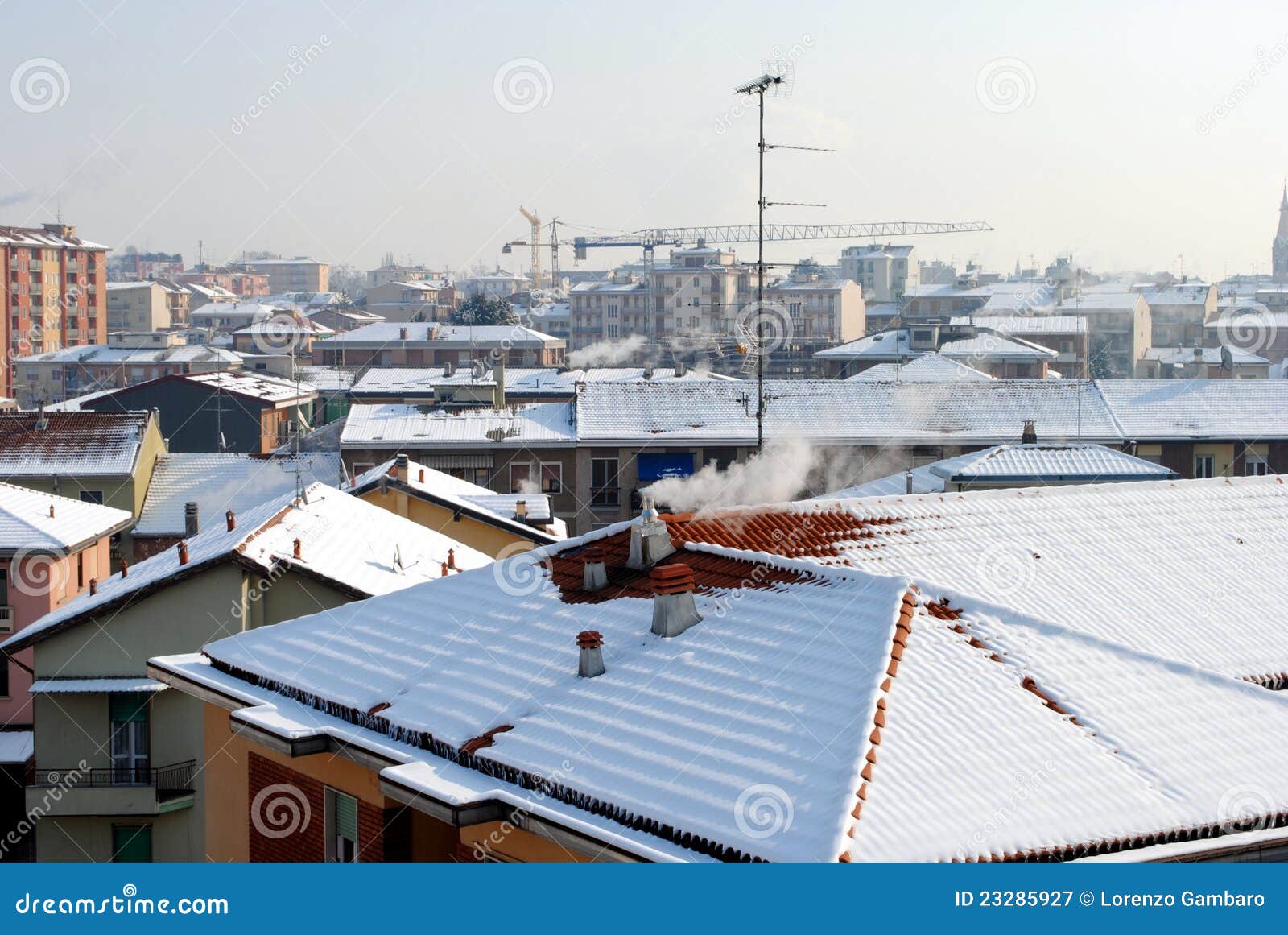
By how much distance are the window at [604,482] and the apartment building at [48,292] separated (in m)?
39.7

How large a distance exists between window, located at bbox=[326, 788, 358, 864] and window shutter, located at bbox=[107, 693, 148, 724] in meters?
5.94

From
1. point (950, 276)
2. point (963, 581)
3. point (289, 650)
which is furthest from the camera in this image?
point (950, 276)

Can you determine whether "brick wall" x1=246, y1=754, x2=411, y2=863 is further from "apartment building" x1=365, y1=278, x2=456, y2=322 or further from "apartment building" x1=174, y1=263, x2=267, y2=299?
"apartment building" x1=174, y1=263, x2=267, y2=299

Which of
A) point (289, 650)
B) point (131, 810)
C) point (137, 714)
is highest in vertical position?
point (289, 650)

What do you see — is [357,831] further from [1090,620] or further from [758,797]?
[1090,620]

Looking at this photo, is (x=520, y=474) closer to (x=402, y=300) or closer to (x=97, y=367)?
(x=97, y=367)

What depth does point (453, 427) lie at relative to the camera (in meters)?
28.3

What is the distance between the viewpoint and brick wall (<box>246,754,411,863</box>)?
269 inches

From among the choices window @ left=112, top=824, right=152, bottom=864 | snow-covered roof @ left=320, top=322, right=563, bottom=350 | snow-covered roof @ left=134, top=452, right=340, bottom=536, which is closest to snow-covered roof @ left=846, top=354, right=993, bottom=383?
snow-covered roof @ left=134, top=452, right=340, bottom=536

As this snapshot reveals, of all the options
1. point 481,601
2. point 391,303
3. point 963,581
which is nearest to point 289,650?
Answer: point 481,601

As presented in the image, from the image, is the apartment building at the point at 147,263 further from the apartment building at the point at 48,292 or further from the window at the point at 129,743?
the window at the point at 129,743

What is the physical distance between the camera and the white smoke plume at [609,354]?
206 ft

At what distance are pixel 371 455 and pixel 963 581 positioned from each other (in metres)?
20.8

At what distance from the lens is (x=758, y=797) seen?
211 inches
